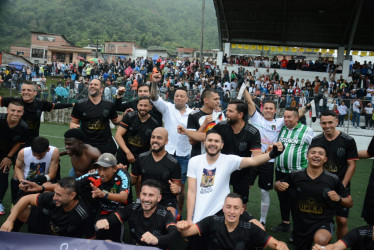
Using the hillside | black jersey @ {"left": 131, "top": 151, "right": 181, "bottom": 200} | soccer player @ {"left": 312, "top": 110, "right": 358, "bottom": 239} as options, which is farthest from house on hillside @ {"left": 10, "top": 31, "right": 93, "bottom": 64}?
soccer player @ {"left": 312, "top": 110, "right": 358, "bottom": 239}

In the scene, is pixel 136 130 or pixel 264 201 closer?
pixel 136 130

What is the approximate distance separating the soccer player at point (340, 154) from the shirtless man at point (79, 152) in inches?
140

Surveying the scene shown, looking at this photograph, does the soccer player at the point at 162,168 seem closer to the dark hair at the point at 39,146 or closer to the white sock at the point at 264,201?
the dark hair at the point at 39,146

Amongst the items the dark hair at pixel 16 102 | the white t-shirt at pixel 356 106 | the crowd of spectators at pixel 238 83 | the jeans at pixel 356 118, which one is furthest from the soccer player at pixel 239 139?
the white t-shirt at pixel 356 106

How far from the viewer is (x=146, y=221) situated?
180 inches

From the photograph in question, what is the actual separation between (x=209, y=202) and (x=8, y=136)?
3831 mm

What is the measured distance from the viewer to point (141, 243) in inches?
175

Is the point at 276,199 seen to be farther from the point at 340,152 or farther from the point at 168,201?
the point at 168,201

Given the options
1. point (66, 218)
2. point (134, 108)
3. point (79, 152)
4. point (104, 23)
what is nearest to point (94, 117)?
point (134, 108)

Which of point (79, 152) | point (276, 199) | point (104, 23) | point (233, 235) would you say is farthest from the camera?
point (104, 23)

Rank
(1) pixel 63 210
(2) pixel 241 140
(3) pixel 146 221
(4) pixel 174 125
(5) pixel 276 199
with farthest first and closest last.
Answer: (5) pixel 276 199
(4) pixel 174 125
(2) pixel 241 140
(1) pixel 63 210
(3) pixel 146 221

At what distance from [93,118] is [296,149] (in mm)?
3570

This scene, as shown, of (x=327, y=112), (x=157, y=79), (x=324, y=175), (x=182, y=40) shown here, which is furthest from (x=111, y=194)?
(x=182, y=40)

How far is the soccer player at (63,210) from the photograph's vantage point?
186 inches
